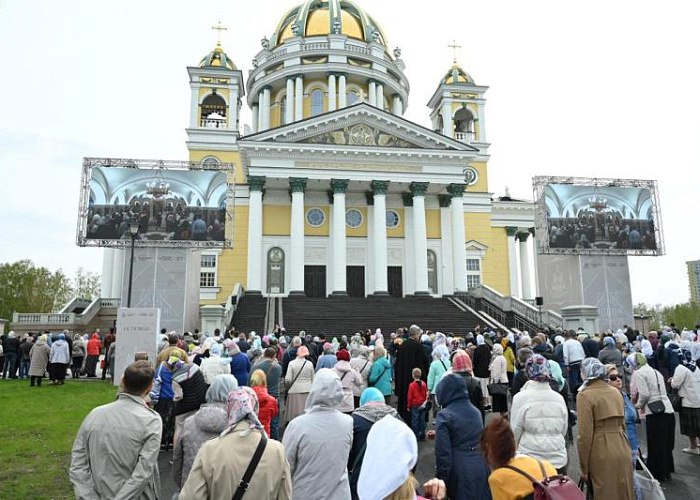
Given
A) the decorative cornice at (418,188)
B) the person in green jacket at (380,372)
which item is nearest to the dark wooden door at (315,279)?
the decorative cornice at (418,188)

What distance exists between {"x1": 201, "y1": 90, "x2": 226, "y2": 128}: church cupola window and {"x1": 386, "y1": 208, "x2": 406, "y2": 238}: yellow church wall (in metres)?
16.2

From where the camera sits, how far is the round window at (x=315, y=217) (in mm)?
36312

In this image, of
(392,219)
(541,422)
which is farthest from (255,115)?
(541,422)

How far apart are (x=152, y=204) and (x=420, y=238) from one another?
1630 cm

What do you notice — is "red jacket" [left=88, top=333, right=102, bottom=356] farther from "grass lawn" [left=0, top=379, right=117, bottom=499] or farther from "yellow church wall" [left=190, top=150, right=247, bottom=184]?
"yellow church wall" [left=190, top=150, right=247, bottom=184]

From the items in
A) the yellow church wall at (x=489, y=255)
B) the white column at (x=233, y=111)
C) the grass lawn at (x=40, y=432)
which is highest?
the white column at (x=233, y=111)

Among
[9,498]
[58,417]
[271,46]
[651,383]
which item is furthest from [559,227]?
[271,46]

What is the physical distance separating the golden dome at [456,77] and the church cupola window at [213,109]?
739 inches

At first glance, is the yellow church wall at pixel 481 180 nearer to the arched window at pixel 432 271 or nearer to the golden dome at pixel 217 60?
the arched window at pixel 432 271

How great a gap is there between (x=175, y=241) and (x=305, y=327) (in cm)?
754

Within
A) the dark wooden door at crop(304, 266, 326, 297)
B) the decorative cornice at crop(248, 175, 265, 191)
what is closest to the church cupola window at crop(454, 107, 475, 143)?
the dark wooden door at crop(304, 266, 326, 297)

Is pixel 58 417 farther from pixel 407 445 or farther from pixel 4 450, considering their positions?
pixel 407 445

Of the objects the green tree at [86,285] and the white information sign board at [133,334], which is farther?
the green tree at [86,285]

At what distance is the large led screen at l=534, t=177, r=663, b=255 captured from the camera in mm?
28750
